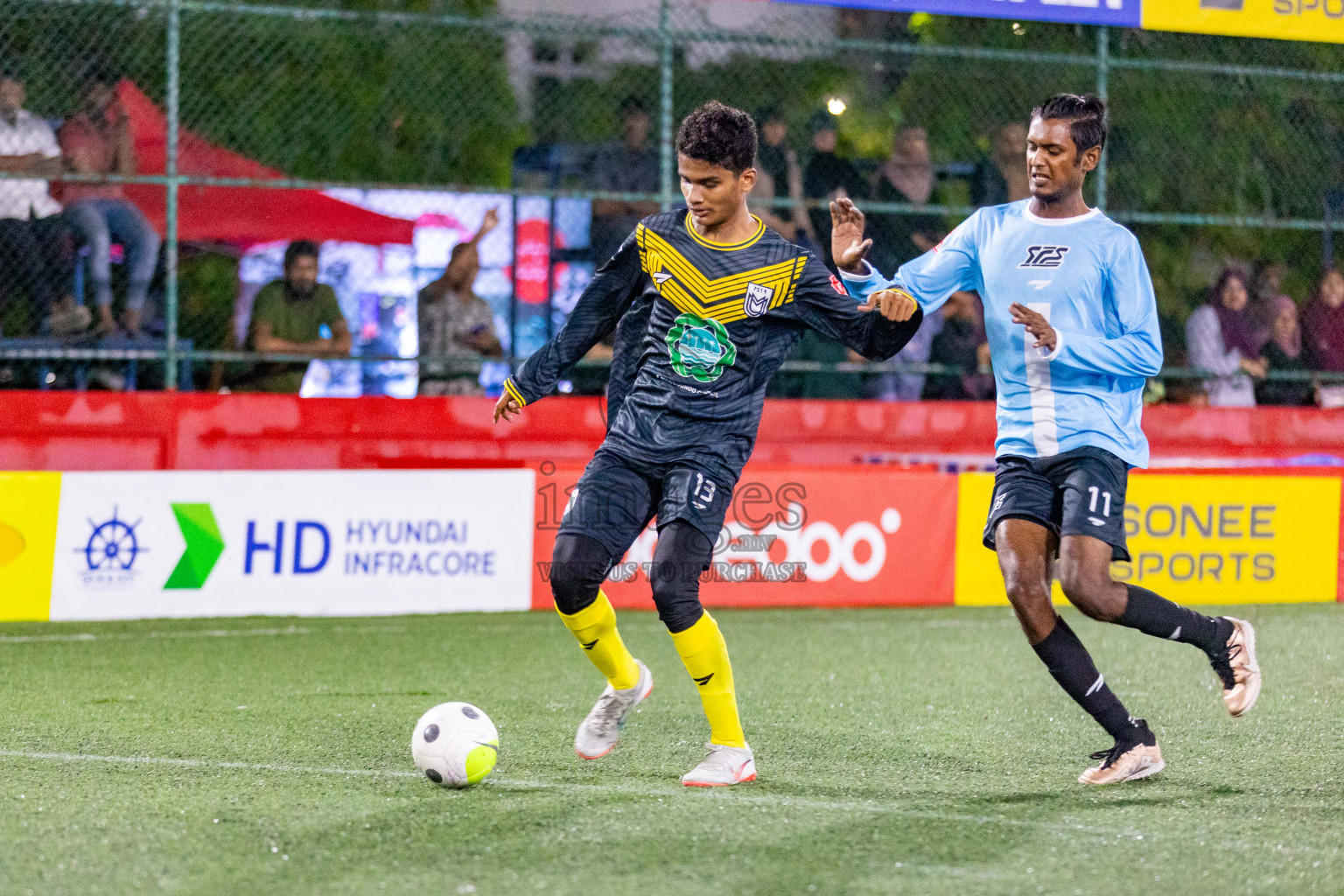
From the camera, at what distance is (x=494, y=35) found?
12898mm

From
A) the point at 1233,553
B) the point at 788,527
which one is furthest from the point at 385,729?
the point at 1233,553

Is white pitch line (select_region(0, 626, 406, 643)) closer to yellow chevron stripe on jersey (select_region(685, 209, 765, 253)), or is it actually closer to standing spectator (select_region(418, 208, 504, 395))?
standing spectator (select_region(418, 208, 504, 395))

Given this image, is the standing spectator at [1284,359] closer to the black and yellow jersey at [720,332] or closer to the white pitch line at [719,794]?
the black and yellow jersey at [720,332]

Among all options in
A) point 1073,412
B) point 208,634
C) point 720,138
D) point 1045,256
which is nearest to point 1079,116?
point 1045,256

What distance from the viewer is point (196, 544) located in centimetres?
866

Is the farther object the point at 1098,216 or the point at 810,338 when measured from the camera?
the point at 810,338

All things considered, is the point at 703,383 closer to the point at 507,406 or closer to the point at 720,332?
the point at 720,332

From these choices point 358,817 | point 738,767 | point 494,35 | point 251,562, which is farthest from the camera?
point 494,35

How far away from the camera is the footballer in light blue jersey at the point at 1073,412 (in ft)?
15.5

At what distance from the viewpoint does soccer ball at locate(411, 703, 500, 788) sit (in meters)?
4.55

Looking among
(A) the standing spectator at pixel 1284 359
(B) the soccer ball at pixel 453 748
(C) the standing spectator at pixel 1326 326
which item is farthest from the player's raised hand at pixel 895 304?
(C) the standing spectator at pixel 1326 326

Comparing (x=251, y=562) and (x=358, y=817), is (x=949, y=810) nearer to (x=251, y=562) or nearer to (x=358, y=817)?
(x=358, y=817)

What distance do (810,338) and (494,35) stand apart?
3884 millimetres

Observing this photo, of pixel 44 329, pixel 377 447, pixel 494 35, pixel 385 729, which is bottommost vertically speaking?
pixel 385 729
